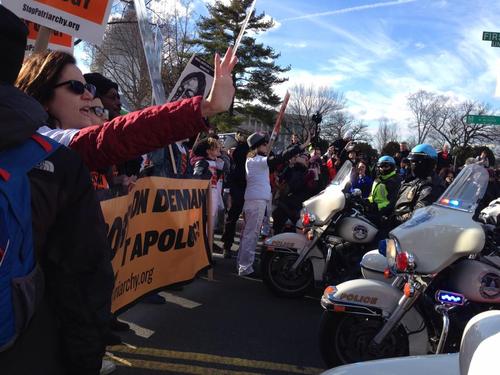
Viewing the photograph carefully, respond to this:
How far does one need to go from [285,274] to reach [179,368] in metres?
2.36

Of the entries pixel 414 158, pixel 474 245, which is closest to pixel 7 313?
pixel 474 245

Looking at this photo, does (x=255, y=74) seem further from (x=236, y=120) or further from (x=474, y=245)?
(x=474, y=245)

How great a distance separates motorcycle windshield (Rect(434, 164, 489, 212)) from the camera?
340 centimetres

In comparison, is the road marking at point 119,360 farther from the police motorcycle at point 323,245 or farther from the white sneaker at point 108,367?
the police motorcycle at point 323,245

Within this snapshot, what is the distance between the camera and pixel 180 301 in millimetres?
5402

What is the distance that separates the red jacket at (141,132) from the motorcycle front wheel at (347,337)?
221cm

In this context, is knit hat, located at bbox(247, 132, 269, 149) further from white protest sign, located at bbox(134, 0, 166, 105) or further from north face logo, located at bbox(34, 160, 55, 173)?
north face logo, located at bbox(34, 160, 55, 173)

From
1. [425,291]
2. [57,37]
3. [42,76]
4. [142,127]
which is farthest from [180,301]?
[142,127]

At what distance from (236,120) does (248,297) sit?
1295 inches

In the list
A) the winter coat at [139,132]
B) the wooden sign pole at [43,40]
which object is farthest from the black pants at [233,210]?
the winter coat at [139,132]

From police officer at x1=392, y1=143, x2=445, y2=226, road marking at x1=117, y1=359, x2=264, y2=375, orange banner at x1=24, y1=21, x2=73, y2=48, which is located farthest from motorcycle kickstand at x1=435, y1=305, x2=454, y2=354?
orange banner at x1=24, y1=21, x2=73, y2=48

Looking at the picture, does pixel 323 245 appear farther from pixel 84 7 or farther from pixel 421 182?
pixel 84 7

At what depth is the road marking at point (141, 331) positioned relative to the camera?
14.0 ft

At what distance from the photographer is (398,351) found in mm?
3406
